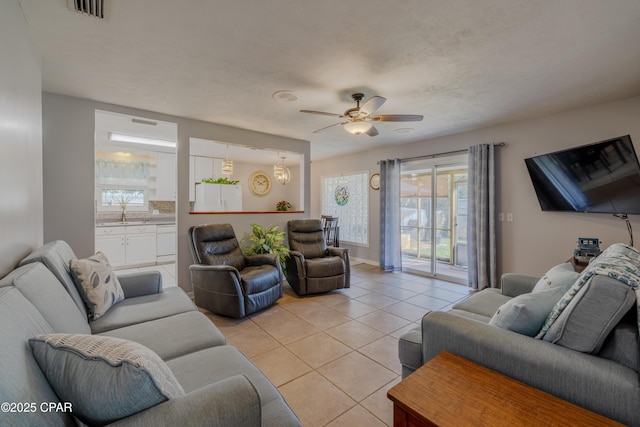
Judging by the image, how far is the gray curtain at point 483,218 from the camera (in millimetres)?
4035

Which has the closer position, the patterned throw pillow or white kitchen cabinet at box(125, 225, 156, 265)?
the patterned throw pillow

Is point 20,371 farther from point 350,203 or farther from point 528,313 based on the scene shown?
point 350,203

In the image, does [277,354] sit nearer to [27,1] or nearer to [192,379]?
[192,379]

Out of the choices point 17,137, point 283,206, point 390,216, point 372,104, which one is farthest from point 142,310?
point 283,206

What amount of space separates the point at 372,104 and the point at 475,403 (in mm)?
2341

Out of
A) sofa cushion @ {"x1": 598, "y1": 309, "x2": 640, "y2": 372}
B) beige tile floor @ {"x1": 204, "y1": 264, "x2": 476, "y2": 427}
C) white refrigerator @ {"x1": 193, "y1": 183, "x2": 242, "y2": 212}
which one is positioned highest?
white refrigerator @ {"x1": 193, "y1": 183, "x2": 242, "y2": 212}

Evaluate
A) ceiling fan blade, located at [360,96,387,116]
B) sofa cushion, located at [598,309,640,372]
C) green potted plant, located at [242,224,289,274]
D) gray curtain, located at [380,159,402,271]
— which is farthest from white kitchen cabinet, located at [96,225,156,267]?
sofa cushion, located at [598,309,640,372]

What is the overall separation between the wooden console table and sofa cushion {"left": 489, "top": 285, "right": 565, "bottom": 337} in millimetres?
282

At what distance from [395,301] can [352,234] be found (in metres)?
2.86

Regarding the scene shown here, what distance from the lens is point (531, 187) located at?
380 centimetres

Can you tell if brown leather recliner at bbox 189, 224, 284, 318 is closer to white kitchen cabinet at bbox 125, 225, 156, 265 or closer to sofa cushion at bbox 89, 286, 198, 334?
sofa cushion at bbox 89, 286, 198, 334

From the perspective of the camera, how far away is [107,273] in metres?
2.10

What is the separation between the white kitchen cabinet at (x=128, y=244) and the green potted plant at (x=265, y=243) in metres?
2.81

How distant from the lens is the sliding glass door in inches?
194
